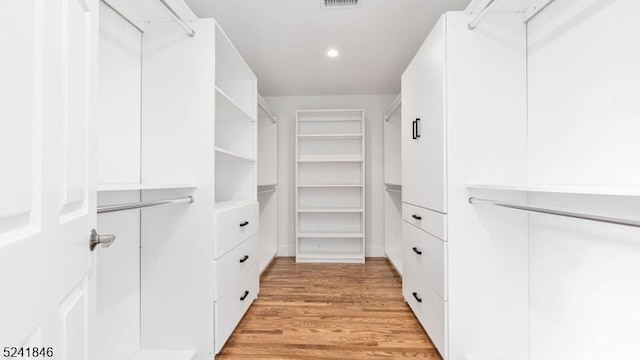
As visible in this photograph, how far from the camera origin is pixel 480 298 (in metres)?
1.55

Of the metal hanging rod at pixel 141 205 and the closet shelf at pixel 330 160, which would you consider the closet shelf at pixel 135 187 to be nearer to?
the metal hanging rod at pixel 141 205

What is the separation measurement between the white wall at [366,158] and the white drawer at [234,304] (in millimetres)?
1583

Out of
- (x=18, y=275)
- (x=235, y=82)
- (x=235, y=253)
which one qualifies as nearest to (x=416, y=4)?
(x=235, y=82)

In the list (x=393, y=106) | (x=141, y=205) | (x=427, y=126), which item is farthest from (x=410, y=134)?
(x=141, y=205)

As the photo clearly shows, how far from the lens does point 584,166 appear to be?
1.22 m

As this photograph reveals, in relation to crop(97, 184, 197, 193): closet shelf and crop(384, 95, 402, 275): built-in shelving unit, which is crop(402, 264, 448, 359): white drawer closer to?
crop(384, 95, 402, 275): built-in shelving unit

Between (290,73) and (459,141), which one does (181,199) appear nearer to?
(459,141)

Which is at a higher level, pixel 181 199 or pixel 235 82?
pixel 235 82

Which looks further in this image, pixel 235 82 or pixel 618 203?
pixel 235 82

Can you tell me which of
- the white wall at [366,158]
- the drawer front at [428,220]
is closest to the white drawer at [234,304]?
the drawer front at [428,220]

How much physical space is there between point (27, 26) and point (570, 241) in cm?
182

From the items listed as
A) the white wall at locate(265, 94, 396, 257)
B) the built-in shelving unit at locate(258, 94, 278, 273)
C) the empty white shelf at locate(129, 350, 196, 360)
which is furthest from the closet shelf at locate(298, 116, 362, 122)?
the empty white shelf at locate(129, 350, 196, 360)

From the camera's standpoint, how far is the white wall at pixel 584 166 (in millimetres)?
1055

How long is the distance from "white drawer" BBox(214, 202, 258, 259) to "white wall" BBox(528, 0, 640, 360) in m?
1.65
